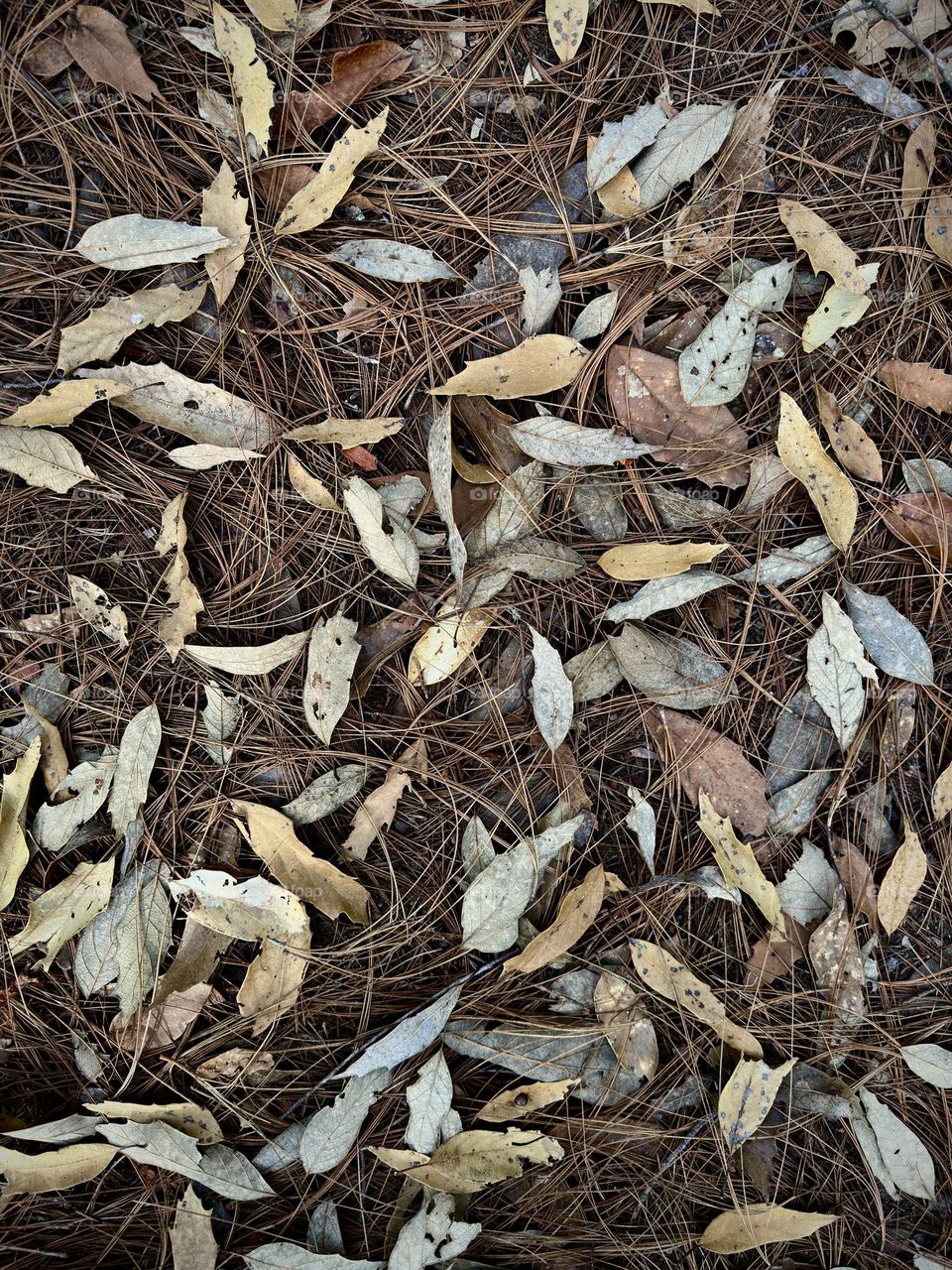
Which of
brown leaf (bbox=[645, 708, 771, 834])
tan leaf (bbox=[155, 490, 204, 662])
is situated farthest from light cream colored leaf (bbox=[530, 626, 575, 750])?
tan leaf (bbox=[155, 490, 204, 662])

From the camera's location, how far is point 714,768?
168 centimetres

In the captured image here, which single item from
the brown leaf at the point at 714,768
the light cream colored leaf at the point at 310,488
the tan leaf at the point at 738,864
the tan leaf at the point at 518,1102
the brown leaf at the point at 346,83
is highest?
the brown leaf at the point at 346,83

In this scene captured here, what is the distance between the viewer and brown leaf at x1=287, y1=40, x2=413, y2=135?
1.59m

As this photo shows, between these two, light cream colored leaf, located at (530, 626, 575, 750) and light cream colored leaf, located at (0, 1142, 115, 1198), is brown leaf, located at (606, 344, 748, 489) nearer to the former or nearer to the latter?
light cream colored leaf, located at (530, 626, 575, 750)

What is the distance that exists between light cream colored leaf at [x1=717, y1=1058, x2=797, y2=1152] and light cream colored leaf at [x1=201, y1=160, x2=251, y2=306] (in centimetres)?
201

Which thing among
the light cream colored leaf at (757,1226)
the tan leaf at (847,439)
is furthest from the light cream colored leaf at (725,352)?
the light cream colored leaf at (757,1226)

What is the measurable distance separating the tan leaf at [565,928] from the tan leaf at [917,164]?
5.36 feet

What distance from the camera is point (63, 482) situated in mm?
1619

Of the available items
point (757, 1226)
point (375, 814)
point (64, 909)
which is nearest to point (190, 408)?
point (375, 814)

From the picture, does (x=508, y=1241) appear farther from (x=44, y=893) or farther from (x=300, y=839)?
(x=44, y=893)

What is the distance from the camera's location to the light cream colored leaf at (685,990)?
1638mm

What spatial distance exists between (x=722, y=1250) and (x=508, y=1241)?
463 millimetres

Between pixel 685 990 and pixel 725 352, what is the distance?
4.54ft

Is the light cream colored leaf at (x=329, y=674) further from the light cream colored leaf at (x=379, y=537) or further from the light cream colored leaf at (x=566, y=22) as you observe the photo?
the light cream colored leaf at (x=566, y=22)
